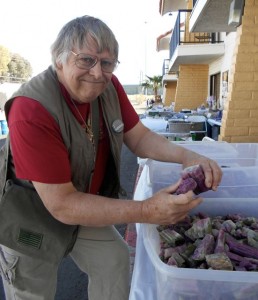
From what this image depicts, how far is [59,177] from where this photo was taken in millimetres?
1449

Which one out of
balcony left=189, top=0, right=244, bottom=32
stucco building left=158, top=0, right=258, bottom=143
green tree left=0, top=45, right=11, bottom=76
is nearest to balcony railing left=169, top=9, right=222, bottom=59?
stucco building left=158, top=0, right=258, bottom=143

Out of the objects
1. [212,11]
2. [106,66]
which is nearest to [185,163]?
[106,66]

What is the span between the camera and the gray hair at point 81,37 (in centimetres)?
156

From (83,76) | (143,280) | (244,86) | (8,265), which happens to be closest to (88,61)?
(83,76)

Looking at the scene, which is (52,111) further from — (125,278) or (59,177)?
(125,278)

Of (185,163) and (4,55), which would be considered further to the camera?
(4,55)

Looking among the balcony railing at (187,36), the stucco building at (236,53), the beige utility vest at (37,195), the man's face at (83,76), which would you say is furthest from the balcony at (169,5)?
the beige utility vest at (37,195)

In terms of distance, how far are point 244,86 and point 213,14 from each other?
3.21 m

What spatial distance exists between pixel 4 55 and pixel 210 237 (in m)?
43.6

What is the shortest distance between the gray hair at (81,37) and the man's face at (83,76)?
0.02 m

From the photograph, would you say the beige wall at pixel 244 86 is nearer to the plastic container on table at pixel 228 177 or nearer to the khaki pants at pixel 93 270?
the plastic container on table at pixel 228 177

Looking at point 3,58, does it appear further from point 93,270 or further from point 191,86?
point 93,270

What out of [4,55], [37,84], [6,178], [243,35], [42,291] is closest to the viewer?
[37,84]

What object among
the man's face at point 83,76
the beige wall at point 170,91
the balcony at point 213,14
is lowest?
the beige wall at point 170,91
